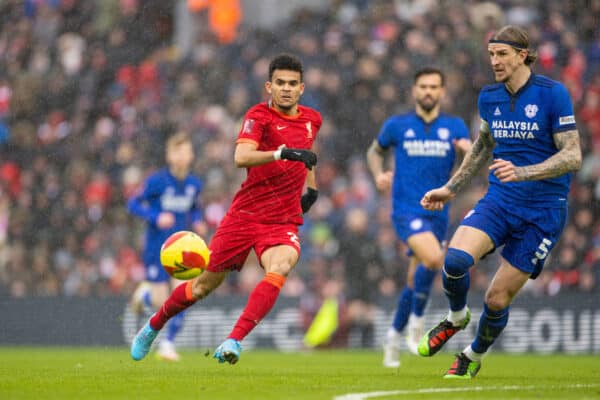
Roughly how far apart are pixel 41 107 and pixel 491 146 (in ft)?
60.4

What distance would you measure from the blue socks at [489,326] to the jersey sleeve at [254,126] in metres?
2.19

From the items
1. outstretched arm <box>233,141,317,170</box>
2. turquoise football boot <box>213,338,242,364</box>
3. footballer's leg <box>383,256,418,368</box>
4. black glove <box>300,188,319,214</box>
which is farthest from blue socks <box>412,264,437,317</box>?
turquoise football boot <box>213,338,242,364</box>

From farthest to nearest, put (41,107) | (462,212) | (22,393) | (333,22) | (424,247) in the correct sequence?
(41,107)
(333,22)
(462,212)
(424,247)
(22,393)

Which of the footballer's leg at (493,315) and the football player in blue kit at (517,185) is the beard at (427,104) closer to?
the football player in blue kit at (517,185)

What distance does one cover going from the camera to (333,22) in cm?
2200

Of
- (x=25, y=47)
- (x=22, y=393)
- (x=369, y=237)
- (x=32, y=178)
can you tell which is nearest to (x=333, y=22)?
(x=369, y=237)

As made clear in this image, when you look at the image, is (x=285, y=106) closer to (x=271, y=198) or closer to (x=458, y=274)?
(x=271, y=198)

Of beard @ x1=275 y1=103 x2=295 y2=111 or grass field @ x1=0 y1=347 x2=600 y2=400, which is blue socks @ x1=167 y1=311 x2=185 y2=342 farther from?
beard @ x1=275 y1=103 x2=295 y2=111

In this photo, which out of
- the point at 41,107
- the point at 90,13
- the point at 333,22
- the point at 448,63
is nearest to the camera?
the point at 448,63

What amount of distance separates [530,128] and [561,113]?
0.84 feet

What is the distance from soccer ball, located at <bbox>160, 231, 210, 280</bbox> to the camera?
32.5 feet

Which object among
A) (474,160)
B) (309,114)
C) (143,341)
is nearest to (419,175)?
(309,114)

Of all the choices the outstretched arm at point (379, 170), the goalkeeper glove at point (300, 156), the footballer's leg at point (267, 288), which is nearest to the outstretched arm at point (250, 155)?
the goalkeeper glove at point (300, 156)

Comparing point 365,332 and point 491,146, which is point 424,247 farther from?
point 365,332
